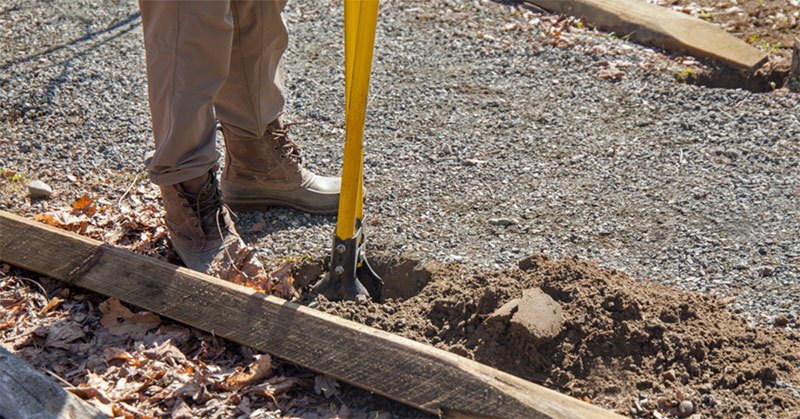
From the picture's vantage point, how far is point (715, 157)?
4078 millimetres

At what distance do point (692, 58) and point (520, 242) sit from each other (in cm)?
222

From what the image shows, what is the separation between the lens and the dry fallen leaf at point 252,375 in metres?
2.88

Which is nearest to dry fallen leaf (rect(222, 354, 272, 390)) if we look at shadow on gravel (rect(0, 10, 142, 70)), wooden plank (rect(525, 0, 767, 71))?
shadow on gravel (rect(0, 10, 142, 70))

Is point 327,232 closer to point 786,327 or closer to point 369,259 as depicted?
point 369,259

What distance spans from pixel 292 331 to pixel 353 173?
60 cm

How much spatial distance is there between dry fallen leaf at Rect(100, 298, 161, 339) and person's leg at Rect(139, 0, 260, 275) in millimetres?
307

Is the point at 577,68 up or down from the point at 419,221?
up

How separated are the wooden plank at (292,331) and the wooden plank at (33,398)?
54 cm

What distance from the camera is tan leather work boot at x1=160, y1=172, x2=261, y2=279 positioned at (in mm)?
3355

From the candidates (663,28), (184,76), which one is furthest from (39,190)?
(663,28)

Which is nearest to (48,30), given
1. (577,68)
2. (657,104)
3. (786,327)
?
(577,68)

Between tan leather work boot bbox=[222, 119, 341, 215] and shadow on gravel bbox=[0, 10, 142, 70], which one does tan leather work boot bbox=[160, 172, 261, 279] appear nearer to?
tan leather work boot bbox=[222, 119, 341, 215]

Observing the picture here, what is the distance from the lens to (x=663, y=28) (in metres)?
5.19

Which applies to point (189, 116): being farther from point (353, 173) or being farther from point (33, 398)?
point (33, 398)
